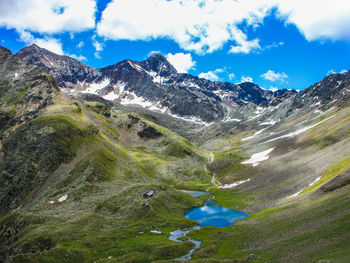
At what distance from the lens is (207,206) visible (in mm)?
114438

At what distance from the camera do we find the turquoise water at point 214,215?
289ft

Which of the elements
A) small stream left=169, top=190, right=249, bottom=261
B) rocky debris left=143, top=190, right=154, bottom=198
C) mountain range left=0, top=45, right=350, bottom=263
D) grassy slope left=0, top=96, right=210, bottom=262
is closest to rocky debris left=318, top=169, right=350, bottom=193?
mountain range left=0, top=45, right=350, bottom=263

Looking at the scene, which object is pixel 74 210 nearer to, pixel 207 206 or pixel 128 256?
pixel 128 256

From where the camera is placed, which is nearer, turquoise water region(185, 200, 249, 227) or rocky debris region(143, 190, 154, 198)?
turquoise water region(185, 200, 249, 227)

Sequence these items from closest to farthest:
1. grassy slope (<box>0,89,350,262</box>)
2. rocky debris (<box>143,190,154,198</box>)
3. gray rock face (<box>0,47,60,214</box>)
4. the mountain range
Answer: grassy slope (<box>0,89,350,262</box>)
the mountain range
rocky debris (<box>143,190,154,198</box>)
gray rock face (<box>0,47,60,214</box>)

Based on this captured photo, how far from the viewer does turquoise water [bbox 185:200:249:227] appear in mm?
88100

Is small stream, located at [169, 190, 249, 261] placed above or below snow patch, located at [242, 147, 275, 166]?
below

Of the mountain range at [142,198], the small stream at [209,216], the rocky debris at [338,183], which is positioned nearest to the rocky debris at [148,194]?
the mountain range at [142,198]

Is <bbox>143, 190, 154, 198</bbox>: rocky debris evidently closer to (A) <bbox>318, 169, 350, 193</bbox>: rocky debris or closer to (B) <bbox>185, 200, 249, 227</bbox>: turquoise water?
(B) <bbox>185, 200, 249, 227</bbox>: turquoise water

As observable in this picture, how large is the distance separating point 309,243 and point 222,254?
18.6 meters

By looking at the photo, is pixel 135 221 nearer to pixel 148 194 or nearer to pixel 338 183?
pixel 148 194

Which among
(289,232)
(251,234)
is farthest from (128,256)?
(289,232)

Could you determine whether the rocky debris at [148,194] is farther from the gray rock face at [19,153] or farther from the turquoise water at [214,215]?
the gray rock face at [19,153]

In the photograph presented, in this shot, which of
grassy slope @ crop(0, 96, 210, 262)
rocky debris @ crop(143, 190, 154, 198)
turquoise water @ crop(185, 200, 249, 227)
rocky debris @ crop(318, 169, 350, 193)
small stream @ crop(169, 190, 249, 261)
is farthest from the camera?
rocky debris @ crop(143, 190, 154, 198)
